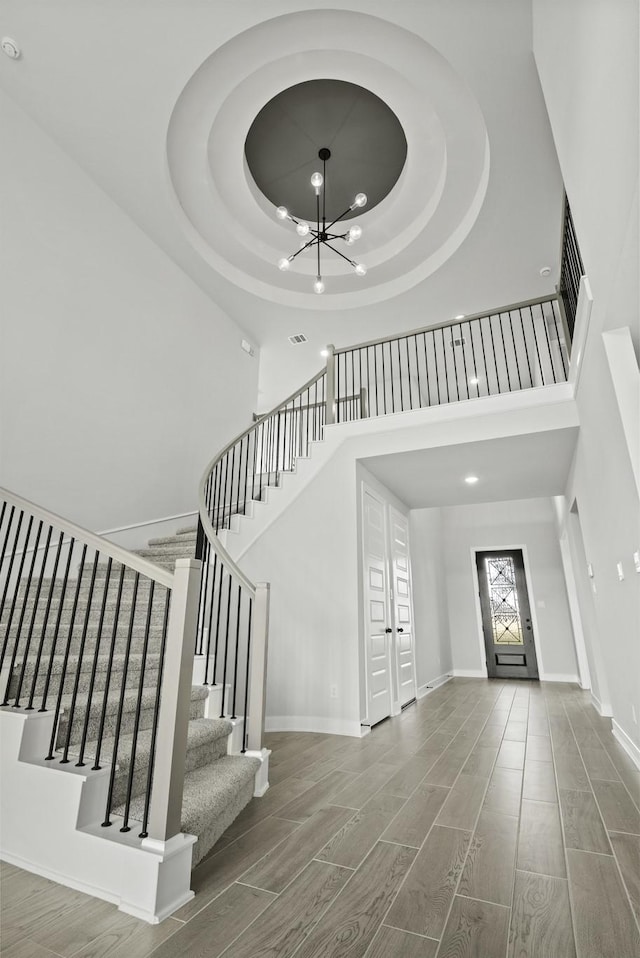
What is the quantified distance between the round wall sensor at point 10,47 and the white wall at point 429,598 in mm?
6638

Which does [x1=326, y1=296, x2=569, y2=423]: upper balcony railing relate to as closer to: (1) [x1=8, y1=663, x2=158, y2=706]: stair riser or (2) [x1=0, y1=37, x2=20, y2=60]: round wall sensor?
(1) [x1=8, y1=663, x2=158, y2=706]: stair riser

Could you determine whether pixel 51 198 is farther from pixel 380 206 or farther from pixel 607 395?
pixel 607 395

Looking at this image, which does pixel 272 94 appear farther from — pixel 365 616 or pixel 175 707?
pixel 175 707

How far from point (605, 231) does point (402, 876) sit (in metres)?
2.94

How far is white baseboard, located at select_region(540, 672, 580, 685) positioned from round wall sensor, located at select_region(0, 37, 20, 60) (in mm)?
10235

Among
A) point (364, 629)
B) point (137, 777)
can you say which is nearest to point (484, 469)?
point (364, 629)

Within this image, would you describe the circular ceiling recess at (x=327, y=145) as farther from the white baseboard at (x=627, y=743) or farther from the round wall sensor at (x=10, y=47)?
the white baseboard at (x=627, y=743)

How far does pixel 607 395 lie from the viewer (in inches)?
107

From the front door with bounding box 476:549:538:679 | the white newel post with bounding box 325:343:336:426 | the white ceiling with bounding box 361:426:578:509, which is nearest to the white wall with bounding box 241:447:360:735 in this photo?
the white newel post with bounding box 325:343:336:426

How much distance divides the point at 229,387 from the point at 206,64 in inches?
147

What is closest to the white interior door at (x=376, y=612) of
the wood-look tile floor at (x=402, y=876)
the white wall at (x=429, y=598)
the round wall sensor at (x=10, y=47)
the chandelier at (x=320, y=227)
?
the wood-look tile floor at (x=402, y=876)

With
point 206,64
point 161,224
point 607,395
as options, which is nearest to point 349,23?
point 206,64

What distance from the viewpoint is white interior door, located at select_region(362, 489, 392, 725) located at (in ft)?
14.9

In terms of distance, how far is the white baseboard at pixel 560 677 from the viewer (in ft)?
24.6
